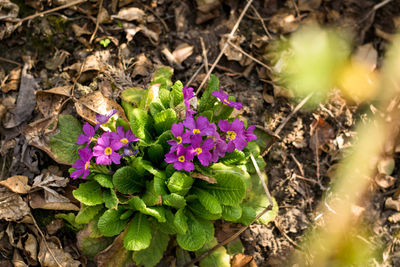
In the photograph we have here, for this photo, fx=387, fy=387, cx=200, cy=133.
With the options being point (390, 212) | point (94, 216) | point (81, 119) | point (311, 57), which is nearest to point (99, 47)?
point (81, 119)

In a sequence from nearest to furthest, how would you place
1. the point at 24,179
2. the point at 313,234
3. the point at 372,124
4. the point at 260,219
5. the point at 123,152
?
the point at 123,152, the point at 24,179, the point at 260,219, the point at 313,234, the point at 372,124

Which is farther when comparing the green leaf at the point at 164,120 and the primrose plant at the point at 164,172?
the green leaf at the point at 164,120

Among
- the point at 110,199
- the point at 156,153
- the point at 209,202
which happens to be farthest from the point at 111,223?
the point at 209,202

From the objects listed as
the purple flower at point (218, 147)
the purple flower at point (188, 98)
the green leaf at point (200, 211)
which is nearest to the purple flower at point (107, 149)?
the purple flower at point (188, 98)

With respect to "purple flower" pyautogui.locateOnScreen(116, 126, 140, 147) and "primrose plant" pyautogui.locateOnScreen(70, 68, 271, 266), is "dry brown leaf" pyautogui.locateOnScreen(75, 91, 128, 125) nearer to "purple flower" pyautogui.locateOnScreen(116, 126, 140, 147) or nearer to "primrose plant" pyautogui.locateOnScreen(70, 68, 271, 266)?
"primrose plant" pyautogui.locateOnScreen(70, 68, 271, 266)

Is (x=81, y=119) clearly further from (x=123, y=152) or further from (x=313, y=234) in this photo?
(x=313, y=234)

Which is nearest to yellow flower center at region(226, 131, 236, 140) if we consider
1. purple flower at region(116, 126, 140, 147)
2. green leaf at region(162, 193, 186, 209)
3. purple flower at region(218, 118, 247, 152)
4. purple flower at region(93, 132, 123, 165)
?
purple flower at region(218, 118, 247, 152)

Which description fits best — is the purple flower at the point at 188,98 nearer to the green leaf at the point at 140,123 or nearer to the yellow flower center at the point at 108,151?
the green leaf at the point at 140,123
